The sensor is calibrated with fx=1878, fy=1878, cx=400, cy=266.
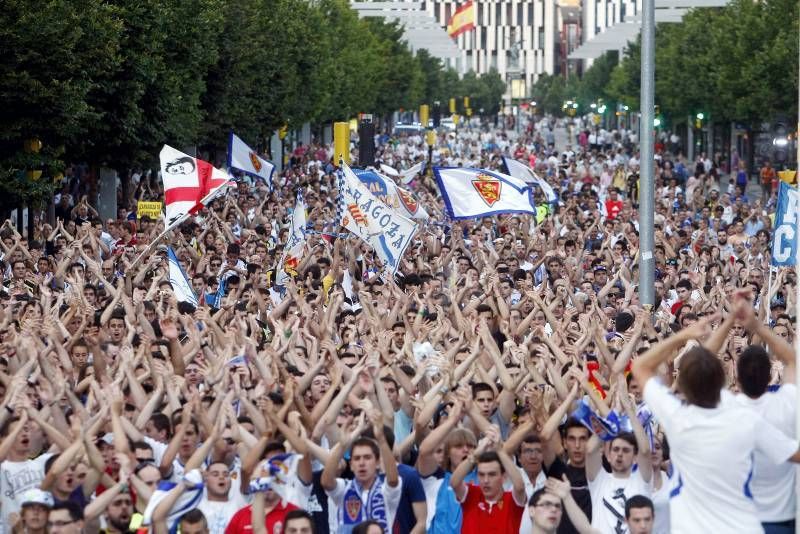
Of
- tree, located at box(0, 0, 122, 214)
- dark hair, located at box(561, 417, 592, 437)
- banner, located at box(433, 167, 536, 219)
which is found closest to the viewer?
dark hair, located at box(561, 417, 592, 437)

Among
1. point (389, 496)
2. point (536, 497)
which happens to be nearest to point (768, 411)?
point (536, 497)

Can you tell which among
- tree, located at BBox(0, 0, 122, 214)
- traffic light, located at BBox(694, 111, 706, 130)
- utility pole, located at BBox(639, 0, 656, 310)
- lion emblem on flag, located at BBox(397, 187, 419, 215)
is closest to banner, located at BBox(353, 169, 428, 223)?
lion emblem on flag, located at BBox(397, 187, 419, 215)

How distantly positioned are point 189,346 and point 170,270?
4853mm

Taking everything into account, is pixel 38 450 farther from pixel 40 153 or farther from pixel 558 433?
pixel 40 153

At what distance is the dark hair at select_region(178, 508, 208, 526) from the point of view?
8477mm

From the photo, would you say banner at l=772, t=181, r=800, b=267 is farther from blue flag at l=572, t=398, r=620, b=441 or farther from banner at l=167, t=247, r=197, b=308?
blue flag at l=572, t=398, r=620, b=441

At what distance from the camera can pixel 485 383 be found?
1072cm

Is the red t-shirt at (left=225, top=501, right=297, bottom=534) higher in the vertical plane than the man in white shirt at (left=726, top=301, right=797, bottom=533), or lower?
lower

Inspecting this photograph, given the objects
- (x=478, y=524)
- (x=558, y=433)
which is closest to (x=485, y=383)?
(x=558, y=433)

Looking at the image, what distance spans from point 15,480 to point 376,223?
35.4 feet

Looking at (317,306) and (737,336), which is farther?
(317,306)

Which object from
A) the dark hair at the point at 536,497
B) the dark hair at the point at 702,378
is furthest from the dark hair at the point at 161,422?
the dark hair at the point at 702,378

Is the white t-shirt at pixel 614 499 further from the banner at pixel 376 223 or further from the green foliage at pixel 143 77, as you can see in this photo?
the green foliage at pixel 143 77

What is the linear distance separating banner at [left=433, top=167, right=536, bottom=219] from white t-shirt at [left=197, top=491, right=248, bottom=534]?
1307 centimetres
